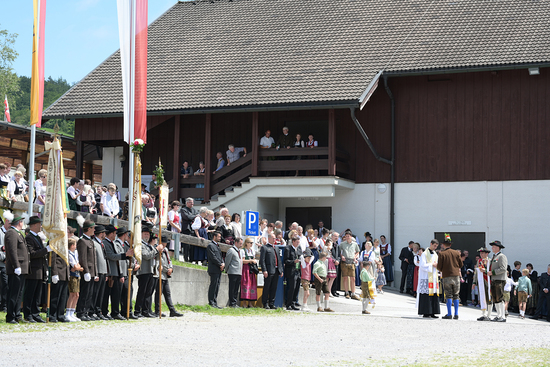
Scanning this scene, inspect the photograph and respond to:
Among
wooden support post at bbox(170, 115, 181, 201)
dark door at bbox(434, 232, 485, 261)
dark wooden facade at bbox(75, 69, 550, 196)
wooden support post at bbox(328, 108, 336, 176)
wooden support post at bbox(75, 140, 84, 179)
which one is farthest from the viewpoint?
wooden support post at bbox(75, 140, 84, 179)

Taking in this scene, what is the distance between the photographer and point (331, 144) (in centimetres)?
2453

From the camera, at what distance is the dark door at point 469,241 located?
24.2 metres

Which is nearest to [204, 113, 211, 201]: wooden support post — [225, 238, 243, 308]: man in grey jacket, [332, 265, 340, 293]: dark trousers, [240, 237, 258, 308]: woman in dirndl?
[332, 265, 340, 293]: dark trousers

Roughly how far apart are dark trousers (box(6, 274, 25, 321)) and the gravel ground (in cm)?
46

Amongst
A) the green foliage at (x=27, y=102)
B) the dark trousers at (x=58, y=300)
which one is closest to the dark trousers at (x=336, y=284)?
the dark trousers at (x=58, y=300)

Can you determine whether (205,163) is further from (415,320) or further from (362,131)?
(415,320)

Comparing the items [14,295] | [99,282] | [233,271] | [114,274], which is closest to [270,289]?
[233,271]

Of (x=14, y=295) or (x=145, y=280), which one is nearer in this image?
(x=14, y=295)

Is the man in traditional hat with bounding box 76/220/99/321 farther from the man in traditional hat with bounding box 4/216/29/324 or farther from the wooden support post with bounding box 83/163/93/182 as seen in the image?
the wooden support post with bounding box 83/163/93/182

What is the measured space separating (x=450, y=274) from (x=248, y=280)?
4.73 metres

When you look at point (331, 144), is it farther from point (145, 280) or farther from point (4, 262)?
point (4, 262)

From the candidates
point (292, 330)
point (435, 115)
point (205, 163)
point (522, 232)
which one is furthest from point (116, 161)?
point (292, 330)

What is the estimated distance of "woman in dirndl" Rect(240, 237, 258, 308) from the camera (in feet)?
57.6

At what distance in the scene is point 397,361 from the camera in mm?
9375
